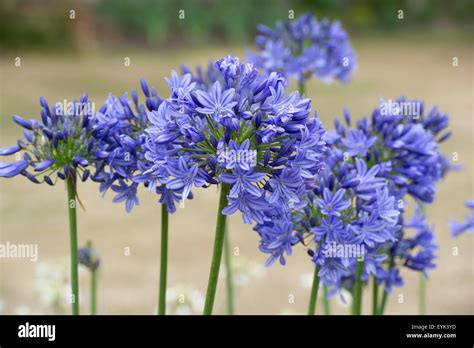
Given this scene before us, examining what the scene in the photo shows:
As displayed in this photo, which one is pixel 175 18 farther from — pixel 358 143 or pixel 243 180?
pixel 243 180

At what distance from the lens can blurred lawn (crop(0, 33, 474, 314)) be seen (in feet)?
29.0

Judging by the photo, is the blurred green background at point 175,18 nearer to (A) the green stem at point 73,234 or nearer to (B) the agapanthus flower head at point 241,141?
(A) the green stem at point 73,234

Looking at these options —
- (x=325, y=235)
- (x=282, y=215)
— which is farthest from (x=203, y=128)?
(x=325, y=235)

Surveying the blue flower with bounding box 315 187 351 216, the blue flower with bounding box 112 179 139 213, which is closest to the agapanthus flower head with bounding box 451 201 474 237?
the blue flower with bounding box 315 187 351 216

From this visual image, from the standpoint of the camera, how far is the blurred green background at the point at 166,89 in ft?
29.2

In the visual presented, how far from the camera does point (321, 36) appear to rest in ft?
16.4

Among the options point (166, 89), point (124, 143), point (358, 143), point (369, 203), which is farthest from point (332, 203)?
point (166, 89)

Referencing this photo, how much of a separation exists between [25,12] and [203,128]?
23.3 m

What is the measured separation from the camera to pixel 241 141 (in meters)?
2.47

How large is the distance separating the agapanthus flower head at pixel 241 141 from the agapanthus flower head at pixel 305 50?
7.61 ft

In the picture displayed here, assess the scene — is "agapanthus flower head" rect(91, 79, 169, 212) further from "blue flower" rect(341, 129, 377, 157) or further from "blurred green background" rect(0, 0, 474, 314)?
"blurred green background" rect(0, 0, 474, 314)

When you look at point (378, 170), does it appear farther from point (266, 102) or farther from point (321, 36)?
point (321, 36)

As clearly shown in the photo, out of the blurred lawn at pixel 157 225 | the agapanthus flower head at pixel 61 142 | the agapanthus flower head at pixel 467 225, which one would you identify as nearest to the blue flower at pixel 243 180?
the agapanthus flower head at pixel 61 142

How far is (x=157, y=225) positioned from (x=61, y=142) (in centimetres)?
881
